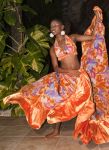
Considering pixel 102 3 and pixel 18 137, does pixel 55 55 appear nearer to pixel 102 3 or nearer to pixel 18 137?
pixel 18 137

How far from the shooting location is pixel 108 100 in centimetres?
394

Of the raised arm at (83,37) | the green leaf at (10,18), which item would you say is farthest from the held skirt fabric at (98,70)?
the green leaf at (10,18)

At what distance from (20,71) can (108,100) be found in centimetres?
136

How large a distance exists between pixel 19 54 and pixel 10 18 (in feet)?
1.59

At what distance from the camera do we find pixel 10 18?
4758mm

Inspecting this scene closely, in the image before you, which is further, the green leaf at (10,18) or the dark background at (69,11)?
the dark background at (69,11)

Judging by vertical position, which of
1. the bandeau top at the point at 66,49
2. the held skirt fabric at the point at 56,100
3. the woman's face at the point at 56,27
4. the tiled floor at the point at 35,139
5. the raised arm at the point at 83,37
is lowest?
the tiled floor at the point at 35,139

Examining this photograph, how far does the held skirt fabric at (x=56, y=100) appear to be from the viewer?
143 inches

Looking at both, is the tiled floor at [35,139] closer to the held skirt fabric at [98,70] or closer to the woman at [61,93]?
the woman at [61,93]

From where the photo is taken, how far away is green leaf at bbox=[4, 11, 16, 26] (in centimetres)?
470

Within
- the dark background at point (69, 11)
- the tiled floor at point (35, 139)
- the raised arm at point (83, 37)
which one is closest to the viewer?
the tiled floor at point (35, 139)

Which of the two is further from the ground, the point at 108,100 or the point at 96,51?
the point at 96,51

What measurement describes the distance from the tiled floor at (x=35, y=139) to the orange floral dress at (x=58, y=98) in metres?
0.22

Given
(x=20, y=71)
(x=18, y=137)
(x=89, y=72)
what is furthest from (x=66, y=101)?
(x=20, y=71)
